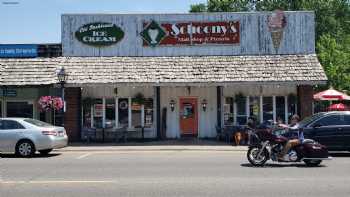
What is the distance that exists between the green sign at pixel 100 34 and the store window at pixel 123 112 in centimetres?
288

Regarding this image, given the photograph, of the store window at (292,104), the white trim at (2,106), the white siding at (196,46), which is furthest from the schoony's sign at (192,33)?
the white trim at (2,106)

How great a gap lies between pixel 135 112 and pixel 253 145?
1287cm

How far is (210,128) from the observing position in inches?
1153

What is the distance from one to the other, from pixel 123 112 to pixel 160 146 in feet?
14.0

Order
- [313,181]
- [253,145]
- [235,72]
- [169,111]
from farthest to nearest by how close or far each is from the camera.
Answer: [169,111] < [235,72] < [253,145] < [313,181]

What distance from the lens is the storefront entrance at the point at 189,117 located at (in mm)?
29359

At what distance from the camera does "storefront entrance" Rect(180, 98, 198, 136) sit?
2936 centimetres

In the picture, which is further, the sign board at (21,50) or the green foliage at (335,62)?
the green foliage at (335,62)

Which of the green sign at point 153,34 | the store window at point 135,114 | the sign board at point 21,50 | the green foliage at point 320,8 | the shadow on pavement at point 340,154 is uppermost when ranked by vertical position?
the green foliage at point 320,8

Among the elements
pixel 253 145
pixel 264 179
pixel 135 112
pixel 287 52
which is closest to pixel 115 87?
pixel 135 112

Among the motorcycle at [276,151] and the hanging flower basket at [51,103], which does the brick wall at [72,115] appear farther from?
the motorcycle at [276,151]

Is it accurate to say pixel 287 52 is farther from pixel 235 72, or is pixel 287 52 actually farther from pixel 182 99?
pixel 182 99

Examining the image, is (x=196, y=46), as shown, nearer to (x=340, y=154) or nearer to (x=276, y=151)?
(x=340, y=154)

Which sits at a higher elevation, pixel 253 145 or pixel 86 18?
pixel 86 18
